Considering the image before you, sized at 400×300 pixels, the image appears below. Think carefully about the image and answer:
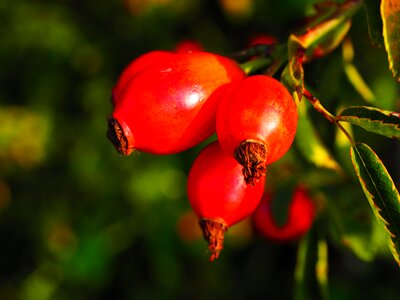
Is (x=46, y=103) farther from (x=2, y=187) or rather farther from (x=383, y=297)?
(x=383, y=297)

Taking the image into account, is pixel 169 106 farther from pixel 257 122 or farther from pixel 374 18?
pixel 374 18

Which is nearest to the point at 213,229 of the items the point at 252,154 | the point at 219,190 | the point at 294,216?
the point at 219,190

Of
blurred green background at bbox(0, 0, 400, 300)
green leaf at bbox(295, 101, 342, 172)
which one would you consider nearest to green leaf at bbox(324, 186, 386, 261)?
green leaf at bbox(295, 101, 342, 172)

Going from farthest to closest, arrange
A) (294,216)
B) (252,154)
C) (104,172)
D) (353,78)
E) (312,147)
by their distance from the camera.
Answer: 1. (104,172)
2. (294,216)
3. (353,78)
4. (312,147)
5. (252,154)

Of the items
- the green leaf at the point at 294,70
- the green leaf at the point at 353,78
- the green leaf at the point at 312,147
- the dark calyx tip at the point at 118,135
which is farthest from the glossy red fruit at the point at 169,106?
the green leaf at the point at 353,78

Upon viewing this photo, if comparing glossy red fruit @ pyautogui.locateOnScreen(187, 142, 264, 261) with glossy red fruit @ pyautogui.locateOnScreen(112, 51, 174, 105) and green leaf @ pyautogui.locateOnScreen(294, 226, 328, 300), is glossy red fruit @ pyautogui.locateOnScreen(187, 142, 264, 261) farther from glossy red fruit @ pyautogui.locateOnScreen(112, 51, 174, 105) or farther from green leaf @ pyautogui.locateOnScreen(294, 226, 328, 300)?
green leaf @ pyautogui.locateOnScreen(294, 226, 328, 300)

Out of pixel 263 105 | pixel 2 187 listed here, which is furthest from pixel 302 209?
pixel 2 187
